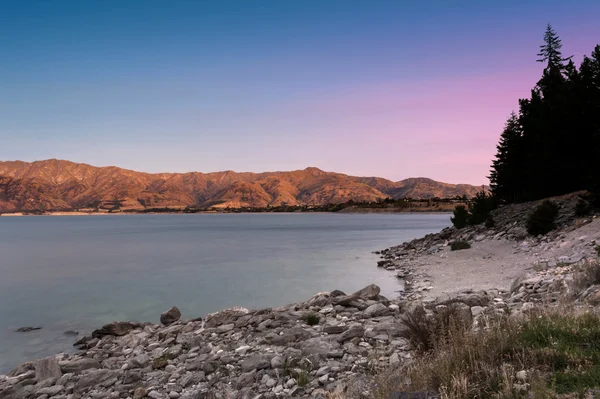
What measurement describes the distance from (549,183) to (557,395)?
134 feet

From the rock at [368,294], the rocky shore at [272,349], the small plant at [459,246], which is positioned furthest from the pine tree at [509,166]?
the rock at [368,294]

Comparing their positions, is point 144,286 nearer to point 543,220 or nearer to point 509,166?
point 543,220

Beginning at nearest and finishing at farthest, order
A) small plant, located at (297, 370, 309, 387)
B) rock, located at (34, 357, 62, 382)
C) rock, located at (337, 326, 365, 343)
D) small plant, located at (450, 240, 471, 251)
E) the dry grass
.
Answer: the dry grass < small plant, located at (297, 370, 309, 387) < rock, located at (337, 326, 365, 343) < rock, located at (34, 357, 62, 382) < small plant, located at (450, 240, 471, 251)

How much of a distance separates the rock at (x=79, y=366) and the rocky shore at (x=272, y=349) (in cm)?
3

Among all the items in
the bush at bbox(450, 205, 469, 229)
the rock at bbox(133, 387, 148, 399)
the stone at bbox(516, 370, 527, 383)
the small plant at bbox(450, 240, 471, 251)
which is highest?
the bush at bbox(450, 205, 469, 229)

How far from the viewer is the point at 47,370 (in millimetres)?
10859

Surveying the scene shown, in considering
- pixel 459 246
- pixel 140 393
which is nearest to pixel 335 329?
pixel 140 393

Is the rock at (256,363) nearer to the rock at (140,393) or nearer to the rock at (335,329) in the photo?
the rock at (140,393)

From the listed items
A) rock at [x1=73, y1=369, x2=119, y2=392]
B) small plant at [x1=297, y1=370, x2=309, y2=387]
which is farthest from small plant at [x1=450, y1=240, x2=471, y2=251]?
rock at [x1=73, y1=369, x2=119, y2=392]

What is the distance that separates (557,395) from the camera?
4.52 meters

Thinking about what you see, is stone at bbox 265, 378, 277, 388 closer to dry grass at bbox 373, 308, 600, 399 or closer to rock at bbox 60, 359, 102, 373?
dry grass at bbox 373, 308, 600, 399

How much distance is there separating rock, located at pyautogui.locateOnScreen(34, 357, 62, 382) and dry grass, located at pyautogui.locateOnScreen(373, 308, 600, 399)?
9698 mm

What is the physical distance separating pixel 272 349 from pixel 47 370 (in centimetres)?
649

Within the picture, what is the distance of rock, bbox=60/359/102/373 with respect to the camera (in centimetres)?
1109
